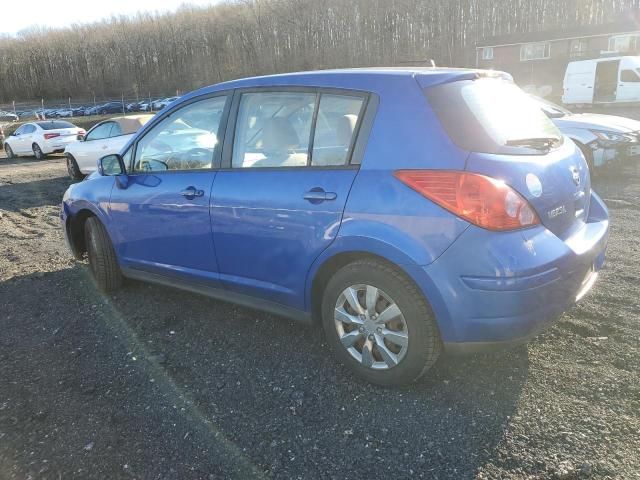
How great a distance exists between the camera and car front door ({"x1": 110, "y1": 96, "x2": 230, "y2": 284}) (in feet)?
11.6

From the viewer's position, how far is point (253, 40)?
84688 millimetres

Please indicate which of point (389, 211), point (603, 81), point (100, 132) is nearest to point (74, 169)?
point (100, 132)

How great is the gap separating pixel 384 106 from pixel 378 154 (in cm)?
27

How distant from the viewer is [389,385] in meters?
2.86

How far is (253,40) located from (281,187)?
88512 millimetres

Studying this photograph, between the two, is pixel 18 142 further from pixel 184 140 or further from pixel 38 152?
pixel 184 140

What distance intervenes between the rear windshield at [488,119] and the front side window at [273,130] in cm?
80

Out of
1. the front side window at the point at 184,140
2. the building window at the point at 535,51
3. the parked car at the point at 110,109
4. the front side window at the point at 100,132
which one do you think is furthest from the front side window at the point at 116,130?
the parked car at the point at 110,109

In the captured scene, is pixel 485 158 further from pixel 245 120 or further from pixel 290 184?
pixel 245 120

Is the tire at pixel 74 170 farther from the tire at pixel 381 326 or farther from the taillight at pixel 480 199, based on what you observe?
the taillight at pixel 480 199

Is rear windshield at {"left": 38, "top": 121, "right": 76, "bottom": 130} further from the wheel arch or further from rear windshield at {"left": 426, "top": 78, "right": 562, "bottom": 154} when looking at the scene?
rear windshield at {"left": 426, "top": 78, "right": 562, "bottom": 154}

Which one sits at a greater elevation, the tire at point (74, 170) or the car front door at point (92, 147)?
the car front door at point (92, 147)

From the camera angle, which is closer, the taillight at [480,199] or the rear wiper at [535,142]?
the taillight at [480,199]

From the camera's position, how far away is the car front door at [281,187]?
2.87m
